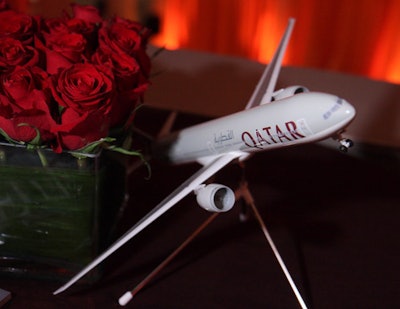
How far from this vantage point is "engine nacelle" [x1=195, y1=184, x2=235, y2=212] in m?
0.61

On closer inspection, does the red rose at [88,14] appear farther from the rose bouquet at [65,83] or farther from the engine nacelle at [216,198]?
the engine nacelle at [216,198]

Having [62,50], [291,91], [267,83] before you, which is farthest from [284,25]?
[62,50]

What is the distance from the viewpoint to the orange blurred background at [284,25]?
5.45 feet

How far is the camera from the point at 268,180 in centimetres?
102

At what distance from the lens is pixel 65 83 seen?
0.59m

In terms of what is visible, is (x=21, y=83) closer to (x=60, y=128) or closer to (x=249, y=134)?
(x=60, y=128)

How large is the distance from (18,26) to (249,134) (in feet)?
1.12

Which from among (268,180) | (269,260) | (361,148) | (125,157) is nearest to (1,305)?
(125,157)

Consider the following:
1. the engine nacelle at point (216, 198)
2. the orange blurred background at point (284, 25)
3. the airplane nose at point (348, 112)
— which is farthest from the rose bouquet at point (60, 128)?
the orange blurred background at point (284, 25)

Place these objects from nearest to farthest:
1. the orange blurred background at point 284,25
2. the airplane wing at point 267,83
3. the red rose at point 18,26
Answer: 1. the red rose at point 18,26
2. the airplane wing at point 267,83
3. the orange blurred background at point 284,25

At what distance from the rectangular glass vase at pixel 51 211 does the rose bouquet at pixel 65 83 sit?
0.03m

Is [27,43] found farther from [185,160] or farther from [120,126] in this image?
[185,160]

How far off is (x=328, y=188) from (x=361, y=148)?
851 millimetres

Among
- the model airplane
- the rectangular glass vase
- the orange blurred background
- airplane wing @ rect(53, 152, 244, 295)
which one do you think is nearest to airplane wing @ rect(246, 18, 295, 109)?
the model airplane
